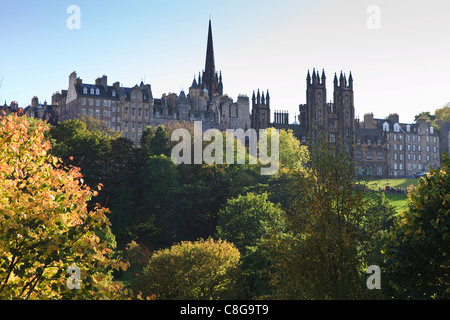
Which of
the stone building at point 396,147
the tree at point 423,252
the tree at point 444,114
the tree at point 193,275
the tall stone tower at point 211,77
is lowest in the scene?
the tree at point 193,275

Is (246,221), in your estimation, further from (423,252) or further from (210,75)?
(210,75)

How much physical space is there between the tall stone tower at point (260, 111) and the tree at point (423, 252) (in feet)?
344

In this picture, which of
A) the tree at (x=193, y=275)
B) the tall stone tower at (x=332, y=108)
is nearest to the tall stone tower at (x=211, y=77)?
the tall stone tower at (x=332, y=108)

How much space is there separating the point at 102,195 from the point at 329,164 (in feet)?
158

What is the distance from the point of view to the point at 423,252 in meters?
17.7

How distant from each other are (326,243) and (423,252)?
9.83 feet

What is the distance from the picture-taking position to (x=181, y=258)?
39.8 m

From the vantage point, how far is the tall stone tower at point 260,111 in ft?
406

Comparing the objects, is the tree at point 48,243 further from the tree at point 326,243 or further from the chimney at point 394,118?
the chimney at point 394,118

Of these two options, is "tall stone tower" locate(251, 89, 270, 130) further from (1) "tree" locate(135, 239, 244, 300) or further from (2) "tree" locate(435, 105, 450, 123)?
(1) "tree" locate(135, 239, 244, 300)

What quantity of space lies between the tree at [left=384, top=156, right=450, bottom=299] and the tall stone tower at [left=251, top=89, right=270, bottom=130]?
105 meters

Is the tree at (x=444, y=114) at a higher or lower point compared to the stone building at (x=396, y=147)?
higher

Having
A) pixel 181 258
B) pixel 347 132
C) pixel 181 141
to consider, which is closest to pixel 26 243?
→ pixel 181 258
